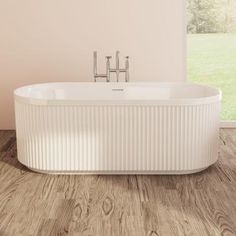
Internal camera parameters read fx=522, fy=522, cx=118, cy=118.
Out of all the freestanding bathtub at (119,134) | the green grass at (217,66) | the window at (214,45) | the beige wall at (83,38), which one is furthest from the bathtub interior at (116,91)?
the green grass at (217,66)

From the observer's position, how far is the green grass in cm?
602

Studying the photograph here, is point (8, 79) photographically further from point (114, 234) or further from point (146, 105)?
point (114, 234)

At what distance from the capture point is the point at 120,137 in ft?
11.4

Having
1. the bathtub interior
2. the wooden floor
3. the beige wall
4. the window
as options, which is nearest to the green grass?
the window

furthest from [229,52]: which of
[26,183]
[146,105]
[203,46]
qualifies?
[26,183]

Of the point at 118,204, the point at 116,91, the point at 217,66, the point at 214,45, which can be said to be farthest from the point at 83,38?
the point at 217,66

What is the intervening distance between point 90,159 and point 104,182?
206 millimetres

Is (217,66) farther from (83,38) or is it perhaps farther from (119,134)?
(119,134)

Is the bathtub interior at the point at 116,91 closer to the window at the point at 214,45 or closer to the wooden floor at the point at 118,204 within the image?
the wooden floor at the point at 118,204

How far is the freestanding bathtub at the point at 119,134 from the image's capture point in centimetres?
342

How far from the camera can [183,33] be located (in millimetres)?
4672

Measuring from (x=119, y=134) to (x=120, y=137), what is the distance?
2 cm

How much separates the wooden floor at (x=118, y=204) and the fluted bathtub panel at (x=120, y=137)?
0.30 feet

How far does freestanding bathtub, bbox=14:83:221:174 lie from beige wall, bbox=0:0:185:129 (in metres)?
1.24
